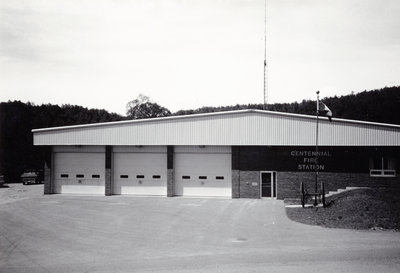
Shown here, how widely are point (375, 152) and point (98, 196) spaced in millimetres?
21735

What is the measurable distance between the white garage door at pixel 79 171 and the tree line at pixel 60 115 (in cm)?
1940

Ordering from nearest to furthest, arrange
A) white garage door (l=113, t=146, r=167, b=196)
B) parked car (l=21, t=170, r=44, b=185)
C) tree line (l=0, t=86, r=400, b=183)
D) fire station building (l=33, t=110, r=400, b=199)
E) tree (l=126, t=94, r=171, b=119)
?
fire station building (l=33, t=110, r=400, b=199) → white garage door (l=113, t=146, r=167, b=196) → parked car (l=21, t=170, r=44, b=185) → tree line (l=0, t=86, r=400, b=183) → tree (l=126, t=94, r=171, b=119)

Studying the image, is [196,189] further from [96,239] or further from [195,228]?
[96,239]

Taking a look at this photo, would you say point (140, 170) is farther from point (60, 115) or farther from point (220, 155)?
point (60, 115)

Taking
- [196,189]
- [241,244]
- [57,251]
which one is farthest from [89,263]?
[196,189]

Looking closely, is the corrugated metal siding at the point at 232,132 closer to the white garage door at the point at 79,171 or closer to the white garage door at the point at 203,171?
the white garage door at the point at 203,171

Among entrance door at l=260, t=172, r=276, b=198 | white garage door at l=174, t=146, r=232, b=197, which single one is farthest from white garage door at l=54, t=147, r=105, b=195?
entrance door at l=260, t=172, r=276, b=198

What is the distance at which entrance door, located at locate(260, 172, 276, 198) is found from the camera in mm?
27453

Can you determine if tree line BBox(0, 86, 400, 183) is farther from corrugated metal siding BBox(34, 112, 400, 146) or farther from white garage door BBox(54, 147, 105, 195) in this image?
corrugated metal siding BBox(34, 112, 400, 146)

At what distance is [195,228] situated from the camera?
1672 centimetres

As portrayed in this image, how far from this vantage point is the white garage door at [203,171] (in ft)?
92.6

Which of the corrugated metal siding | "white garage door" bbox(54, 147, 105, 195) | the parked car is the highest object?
the corrugated metal siding

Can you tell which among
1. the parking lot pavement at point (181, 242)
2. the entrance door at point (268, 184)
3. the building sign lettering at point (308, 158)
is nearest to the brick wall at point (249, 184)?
the entrance door at point (268, 184)

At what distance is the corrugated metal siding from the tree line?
20.9m
